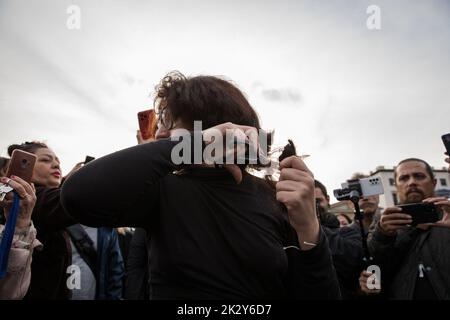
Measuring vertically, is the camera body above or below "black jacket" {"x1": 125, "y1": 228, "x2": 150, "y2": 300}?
above

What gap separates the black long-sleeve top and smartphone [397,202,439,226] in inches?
72.4

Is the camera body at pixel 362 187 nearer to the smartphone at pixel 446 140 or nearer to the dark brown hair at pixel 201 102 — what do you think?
the smartphone at pixel 446 140

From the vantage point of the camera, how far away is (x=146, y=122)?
5.13 feet

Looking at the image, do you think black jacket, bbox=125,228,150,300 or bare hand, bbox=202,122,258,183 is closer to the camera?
bare hand, bbox=202,122,258,183

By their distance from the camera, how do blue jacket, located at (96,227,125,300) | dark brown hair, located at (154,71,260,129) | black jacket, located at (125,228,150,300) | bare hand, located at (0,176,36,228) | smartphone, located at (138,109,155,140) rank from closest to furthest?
dark brown hair, located at (154,71,260,129) → smartphone, located at (138,109,155,140) → bare hand, located at (0,176,36,228) → black jacket, located at (125,228,150,300) → blue jacket, located at (96,227,125,300)

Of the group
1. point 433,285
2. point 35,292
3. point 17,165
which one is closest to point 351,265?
point 433,285

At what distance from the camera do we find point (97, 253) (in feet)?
9.42

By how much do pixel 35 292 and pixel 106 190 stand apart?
68.2 inches

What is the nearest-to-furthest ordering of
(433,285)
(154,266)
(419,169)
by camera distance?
(154,266)
(433,285)
(419,169)

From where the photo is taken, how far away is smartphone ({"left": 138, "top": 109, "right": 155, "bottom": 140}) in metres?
1.54

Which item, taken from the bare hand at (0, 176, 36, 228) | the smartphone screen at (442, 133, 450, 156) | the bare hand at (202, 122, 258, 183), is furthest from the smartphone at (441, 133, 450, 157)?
the bare hand at (0, 176, 36, 228)

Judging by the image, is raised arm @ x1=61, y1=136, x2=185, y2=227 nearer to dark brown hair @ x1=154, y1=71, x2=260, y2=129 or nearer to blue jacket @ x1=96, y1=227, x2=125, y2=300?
dark brown hair @ x1=154, y1=71, x2=260, y2=129
